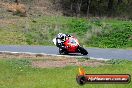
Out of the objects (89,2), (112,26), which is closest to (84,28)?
(112,26)

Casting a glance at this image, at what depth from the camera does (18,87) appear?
14.6 m

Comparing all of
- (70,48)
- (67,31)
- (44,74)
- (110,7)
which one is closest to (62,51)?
(70,48)

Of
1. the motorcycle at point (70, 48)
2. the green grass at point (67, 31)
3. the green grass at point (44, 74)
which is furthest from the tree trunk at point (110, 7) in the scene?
the green grass at point (44, 74)

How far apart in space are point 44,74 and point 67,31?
826 inches

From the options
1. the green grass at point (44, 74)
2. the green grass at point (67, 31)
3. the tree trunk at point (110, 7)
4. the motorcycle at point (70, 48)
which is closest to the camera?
the green grass at point (44, 74)

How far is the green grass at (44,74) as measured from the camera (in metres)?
14.9

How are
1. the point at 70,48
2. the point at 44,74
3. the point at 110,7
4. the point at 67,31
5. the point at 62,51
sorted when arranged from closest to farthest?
the point at 44,74, the point at 70,48, the point at 62,51, the point at 67,31, the point at 110,7

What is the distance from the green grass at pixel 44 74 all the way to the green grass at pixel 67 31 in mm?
12875

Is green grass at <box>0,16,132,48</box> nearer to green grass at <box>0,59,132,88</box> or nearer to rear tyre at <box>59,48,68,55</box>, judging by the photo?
rear tyre at <box>59,48,68,55</box>

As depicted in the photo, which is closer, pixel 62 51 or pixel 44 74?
pixel 44 74

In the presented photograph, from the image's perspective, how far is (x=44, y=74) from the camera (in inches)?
698

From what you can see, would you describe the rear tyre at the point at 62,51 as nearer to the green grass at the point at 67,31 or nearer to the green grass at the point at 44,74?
the green grass at the point at 44,74

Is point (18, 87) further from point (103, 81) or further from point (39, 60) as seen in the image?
point (39, 60)

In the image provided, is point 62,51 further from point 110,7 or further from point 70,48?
point 110,7
